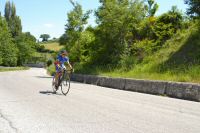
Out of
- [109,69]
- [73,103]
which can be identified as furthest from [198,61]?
[73,103]

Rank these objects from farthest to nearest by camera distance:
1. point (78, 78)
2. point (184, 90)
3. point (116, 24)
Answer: point (78, 78) < point (116, 24) < point (184, 90)

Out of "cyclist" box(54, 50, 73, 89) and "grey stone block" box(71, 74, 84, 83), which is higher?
"cyclist" box(54, 50, 73, 89)

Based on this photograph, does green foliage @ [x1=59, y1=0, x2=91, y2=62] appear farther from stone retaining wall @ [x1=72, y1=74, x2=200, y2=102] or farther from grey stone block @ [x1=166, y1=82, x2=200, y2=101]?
grey stone block @ [x1=166, y1=82, x2=200, y2=101]

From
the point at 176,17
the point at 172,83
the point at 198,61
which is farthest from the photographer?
the point at 176,17

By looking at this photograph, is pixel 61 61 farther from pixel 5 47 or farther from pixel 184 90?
pixel 5 47

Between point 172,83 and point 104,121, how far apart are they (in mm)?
7849

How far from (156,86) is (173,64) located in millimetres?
5406

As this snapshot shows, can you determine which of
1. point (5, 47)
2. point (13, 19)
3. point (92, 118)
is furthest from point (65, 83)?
point (13, 19)

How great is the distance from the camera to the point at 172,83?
15.8 m

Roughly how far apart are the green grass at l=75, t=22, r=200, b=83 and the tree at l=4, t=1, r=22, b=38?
289 feet

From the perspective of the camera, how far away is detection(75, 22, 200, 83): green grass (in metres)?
18.2

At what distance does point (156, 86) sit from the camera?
16.9 m

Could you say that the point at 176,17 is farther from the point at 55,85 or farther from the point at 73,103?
the point at 73,103

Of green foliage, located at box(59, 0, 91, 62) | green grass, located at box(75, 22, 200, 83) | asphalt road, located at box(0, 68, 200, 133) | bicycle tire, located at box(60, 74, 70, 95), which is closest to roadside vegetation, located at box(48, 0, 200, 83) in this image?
green grass, located at box(75, 22, 200, 83)
